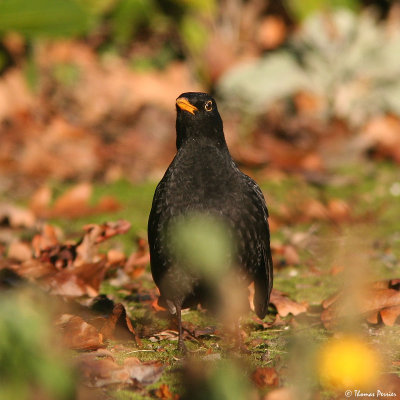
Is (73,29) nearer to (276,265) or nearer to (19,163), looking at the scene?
(19,163)

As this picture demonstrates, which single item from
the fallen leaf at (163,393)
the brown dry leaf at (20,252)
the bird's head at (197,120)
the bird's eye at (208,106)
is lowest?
the fallen leaf at (163,393)

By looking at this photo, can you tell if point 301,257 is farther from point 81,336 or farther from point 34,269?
point 81,336

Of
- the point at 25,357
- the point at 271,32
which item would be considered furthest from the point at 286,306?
the point at 271,32

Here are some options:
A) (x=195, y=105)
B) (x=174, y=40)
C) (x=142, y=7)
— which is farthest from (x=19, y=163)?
(x=195, y=105)

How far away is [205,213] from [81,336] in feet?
2.39

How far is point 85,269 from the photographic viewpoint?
3.76 m

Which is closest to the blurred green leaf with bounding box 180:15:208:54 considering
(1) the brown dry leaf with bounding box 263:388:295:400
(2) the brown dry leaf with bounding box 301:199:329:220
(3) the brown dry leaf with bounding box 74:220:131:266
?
(2) the brown dry leaf with bounding box 301:199:329:220

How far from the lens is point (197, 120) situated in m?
3.68

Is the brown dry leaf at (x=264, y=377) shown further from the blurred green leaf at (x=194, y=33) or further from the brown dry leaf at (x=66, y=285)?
the blurred green leaf at (x=194, y=33)

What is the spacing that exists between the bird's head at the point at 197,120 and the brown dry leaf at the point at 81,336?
112 cm

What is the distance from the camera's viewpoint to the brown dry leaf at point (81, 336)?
2893mm

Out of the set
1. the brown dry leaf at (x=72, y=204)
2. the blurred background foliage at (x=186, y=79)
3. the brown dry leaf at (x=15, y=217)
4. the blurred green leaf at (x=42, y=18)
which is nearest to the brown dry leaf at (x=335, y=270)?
the brown dry leaf at (x=72, y=204)

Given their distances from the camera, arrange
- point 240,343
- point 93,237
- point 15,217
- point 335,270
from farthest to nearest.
→ point 15,217, point 335,270, point 93,237, point 240,343

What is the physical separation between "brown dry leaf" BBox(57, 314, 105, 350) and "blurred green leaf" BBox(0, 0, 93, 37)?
521cm
